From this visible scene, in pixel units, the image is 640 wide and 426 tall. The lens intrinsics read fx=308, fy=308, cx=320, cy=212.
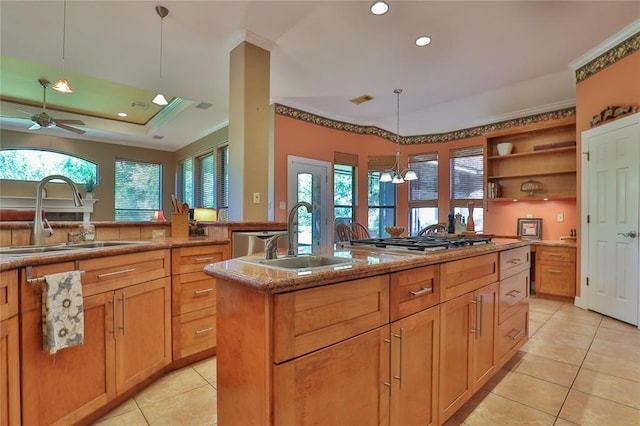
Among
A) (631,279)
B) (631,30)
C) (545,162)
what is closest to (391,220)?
(545,162)

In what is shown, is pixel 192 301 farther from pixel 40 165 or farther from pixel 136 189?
pixel 40 165

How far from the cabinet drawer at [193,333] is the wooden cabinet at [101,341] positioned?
0.23ft

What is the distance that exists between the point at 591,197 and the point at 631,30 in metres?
1.66

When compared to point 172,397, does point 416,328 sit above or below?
above

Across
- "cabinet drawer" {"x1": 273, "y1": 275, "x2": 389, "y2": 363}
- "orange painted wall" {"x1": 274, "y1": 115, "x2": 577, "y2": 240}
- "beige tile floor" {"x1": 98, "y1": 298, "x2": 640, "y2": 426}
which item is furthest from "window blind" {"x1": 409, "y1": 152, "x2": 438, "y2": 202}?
"cabinet drawer" {"x1": 273, "y1": 275, "x2": 389, "y2": 363}

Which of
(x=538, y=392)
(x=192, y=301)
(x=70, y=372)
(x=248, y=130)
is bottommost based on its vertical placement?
(x=538, y=392)

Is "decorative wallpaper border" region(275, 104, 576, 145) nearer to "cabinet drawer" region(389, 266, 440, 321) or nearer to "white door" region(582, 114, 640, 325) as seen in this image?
"white door" region(582, 114, 640, 325)

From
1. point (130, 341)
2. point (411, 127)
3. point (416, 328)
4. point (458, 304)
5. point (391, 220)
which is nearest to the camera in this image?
point (416, 328)

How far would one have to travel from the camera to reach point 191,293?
7.27 feet

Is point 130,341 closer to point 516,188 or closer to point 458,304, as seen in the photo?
point 458,304

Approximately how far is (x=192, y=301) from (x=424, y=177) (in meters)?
5.09

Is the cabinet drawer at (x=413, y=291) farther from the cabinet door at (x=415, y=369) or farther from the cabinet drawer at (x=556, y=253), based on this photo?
the cabinet drawer at (x=556, y=253)

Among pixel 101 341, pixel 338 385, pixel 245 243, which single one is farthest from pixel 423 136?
pixel 101 341

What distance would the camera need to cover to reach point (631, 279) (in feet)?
9.98
